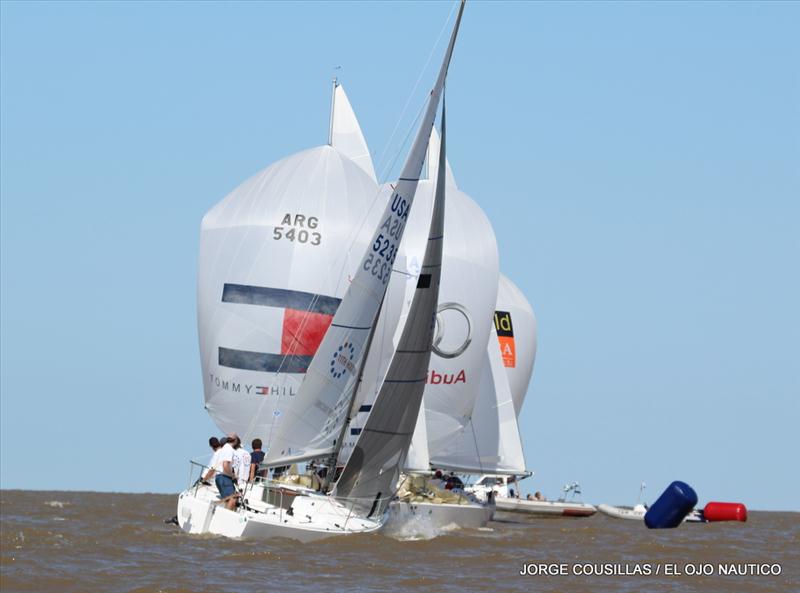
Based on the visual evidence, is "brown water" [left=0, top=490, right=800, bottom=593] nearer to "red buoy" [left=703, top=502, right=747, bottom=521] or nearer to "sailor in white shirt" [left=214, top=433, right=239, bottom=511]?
"sailor in white shirt" [left=214, top=433, right=239, bottom=511]

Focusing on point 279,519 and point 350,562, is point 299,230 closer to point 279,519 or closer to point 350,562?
point 279,519

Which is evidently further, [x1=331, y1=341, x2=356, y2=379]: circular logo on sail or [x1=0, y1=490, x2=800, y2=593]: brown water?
[x1=331, y1=341, x2=356, y2=379]: circular logo on sail

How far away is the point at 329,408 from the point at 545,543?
620cm

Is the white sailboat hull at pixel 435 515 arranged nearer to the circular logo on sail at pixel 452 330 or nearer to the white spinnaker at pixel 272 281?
the white spinnaker at pixel 272 281

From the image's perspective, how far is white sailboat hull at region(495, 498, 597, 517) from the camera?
42.7 metres

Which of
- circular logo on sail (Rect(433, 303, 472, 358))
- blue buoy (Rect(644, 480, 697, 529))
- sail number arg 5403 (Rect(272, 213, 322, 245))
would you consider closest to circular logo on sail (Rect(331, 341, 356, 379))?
sail number arg 5403 (Rect(272, 213, 322, 245))

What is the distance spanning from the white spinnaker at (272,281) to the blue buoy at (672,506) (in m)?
12.0

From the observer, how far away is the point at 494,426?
36500 mm

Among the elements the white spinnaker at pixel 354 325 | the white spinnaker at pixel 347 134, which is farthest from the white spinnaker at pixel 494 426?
the white spinnaker at pixel 354 325

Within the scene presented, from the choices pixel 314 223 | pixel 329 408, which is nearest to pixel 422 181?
pixel 314 223

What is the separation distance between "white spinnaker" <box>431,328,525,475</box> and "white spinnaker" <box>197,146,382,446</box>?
8060 mm

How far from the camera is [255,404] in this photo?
92.2ft

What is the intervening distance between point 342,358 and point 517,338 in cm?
2039

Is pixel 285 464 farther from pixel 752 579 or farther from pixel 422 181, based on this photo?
pixel 422 181
